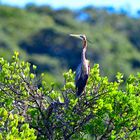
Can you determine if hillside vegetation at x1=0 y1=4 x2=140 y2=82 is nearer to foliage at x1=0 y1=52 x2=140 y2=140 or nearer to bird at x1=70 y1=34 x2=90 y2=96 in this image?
bird at x1=70 y1=34 x2=90 y2=96

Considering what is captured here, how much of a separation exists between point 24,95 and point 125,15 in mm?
70207

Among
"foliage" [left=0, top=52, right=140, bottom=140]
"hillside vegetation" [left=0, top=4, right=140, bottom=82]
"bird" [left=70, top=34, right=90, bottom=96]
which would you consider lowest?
"foliage" [left=0, top=52, right=140, bottom=140]

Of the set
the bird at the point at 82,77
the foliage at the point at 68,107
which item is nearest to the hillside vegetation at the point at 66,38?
the bird at the point at 82,77

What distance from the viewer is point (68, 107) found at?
9.55m

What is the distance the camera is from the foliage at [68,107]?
380 inches

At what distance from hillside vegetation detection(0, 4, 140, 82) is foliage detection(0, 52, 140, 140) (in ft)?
142

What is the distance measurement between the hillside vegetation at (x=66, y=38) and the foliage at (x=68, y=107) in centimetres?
4329

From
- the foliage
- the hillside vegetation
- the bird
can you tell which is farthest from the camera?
the hillside vegetation

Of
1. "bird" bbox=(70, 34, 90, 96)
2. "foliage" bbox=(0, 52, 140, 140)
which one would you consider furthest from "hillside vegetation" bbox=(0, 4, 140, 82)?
"foliage" bbox=(0, 52, 140, 140)

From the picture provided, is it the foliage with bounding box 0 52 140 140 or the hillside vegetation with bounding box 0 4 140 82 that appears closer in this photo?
the foliage with bounding box 0 52 140 140

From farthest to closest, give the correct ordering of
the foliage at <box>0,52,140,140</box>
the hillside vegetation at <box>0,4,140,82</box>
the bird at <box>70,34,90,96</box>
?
1. the hillside vegetation at <box>0,4,140,82</box>
2. the bird at <box>70,34,90,96</box>
3. the foliage at <box>0,52,140,140</box>

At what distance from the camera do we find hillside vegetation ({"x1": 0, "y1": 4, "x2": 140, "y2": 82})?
59.1 m

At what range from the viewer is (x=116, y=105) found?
32.5 feet

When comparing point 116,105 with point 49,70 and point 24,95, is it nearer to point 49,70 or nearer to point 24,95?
point 24,95
